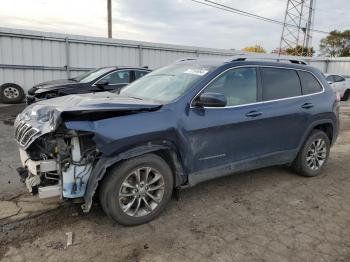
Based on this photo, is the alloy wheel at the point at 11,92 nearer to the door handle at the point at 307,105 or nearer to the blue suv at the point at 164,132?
the blue suv at the point at 164,132

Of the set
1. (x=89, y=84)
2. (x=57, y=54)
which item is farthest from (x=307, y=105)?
(x=57, y=54)

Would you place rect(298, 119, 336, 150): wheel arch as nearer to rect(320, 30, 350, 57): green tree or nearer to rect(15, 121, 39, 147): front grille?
rect(15, 121, 39, 147): front grille

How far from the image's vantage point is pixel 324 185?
4988mm

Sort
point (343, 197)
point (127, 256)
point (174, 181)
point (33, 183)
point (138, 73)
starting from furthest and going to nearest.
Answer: point (138, 73)
point (343, 197)
point (174, 181)
point (33, 183)
point (127, 256)

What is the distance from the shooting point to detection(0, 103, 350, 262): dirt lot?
310 centimetres

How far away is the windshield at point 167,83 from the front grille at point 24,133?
1.34m

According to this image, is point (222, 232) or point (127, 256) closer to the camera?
point (127, 256)

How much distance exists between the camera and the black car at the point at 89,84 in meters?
8.98

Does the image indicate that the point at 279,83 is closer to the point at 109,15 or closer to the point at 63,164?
the point at 63,164

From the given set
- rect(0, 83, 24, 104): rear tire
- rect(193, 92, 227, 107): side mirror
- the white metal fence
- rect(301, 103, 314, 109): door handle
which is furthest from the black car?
rect(193, 92, 227, 107): side mirror

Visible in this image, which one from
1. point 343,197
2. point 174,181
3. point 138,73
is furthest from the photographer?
point 138,73

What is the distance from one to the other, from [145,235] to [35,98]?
6.83 m

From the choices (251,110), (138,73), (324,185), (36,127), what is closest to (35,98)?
(138,73)

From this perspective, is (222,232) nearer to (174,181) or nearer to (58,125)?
(174,181)
